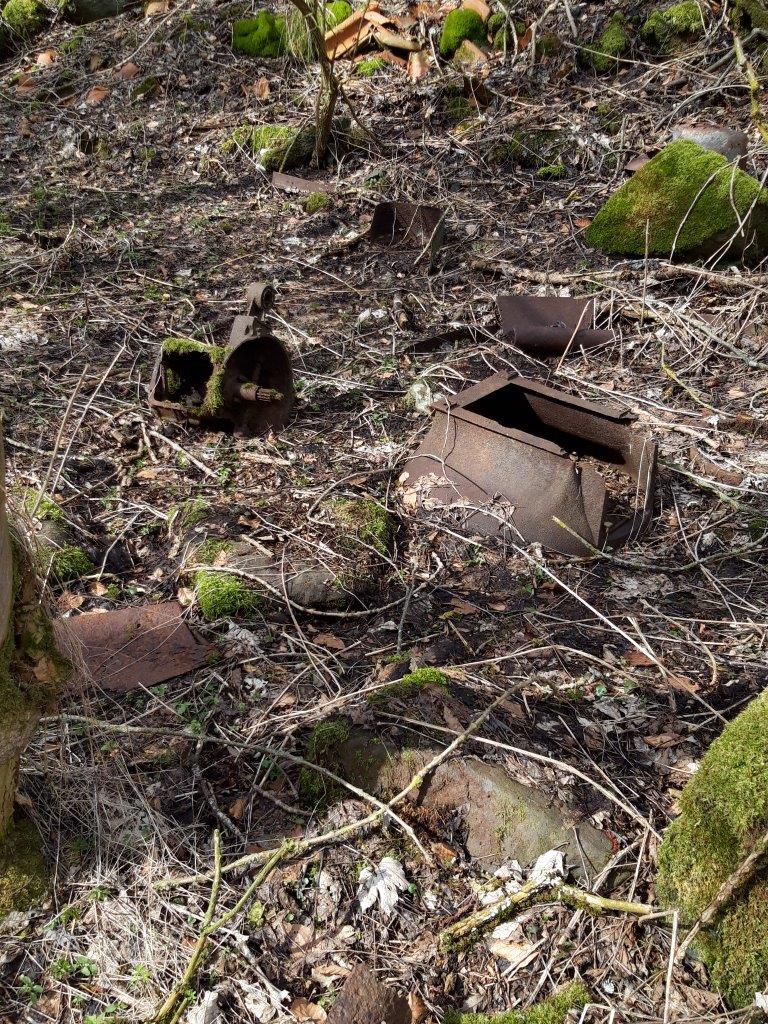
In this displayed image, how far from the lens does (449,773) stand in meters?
2.56

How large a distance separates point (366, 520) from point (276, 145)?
5.84m

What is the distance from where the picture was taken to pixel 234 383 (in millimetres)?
4793

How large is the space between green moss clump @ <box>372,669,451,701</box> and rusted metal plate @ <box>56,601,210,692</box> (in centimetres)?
79

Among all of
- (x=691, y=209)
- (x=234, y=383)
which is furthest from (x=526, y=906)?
(x=691, y=209)

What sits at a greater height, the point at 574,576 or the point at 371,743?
the point at 371,743

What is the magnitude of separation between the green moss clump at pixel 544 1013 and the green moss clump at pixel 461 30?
9367 mm

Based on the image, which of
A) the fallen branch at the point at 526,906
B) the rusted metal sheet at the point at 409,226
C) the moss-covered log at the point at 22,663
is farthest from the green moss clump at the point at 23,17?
the fallen branch at the point at 526,906

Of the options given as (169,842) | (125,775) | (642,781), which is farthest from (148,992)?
(642,781)

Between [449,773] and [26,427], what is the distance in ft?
10.9

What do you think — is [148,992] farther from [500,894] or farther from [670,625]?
[670,625]

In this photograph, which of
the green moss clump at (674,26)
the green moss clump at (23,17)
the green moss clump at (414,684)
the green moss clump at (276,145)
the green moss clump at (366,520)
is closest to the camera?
the green moss clump at (414,684)

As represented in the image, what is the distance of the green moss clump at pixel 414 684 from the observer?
2.79 m

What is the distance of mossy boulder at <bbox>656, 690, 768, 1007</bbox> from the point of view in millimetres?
2006

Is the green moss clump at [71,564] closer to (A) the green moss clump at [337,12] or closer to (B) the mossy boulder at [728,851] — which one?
(B) the mossy boulder at [728,851]
